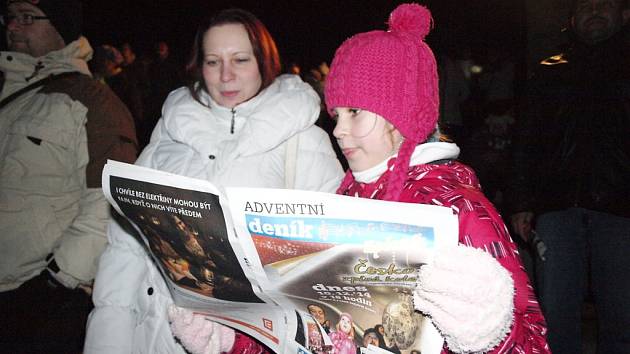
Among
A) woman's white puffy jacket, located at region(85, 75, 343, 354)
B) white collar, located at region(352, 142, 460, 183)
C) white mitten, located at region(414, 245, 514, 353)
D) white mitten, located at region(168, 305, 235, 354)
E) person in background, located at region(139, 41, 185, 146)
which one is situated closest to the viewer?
white mitten, located at region(414, 245, 514, 353)

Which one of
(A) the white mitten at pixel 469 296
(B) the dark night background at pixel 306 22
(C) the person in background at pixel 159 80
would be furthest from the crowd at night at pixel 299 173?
(B) the dark night background at pixel 306 22

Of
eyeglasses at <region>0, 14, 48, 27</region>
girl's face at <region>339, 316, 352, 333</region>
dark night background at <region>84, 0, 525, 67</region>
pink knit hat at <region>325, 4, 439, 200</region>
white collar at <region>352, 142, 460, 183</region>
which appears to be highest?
dark night background at <region>84, 0, 525, 67</region>

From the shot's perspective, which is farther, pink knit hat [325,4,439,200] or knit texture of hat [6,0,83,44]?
knit texture of hat [6,0,83,44]

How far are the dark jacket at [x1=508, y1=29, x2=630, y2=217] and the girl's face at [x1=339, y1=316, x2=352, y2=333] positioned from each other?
183 centimetres

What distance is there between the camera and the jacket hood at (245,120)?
177 cm

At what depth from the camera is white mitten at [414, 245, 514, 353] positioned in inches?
36.5

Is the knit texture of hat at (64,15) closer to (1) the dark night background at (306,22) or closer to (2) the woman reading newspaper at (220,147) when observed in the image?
(2) the woman reading newspaper at (220,147)

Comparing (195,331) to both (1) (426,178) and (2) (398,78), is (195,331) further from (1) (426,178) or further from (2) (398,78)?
(2) (398,78)

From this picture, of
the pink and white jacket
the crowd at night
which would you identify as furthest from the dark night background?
the pink and white jacket

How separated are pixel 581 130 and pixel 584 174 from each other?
215 millimetres

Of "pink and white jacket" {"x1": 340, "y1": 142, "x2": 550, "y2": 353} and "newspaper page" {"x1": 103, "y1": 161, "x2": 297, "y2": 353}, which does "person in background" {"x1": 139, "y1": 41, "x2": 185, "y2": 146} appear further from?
"pink and white jacket" {"x1": 340, "y1": 142, "x2": 550, "y2": 353}

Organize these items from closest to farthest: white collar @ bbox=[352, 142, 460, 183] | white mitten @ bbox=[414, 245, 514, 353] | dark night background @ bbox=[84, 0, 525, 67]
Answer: white mitten @ bbox=[414, 245, 514, 353] → white collar @ bbox=[352, 142, 460, 183] → dark night background @ bbox=[84, 0, 525, 67]

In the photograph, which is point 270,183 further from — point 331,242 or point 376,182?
point 331,242

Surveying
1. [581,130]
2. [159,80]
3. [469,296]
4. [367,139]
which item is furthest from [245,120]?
[159,80]
